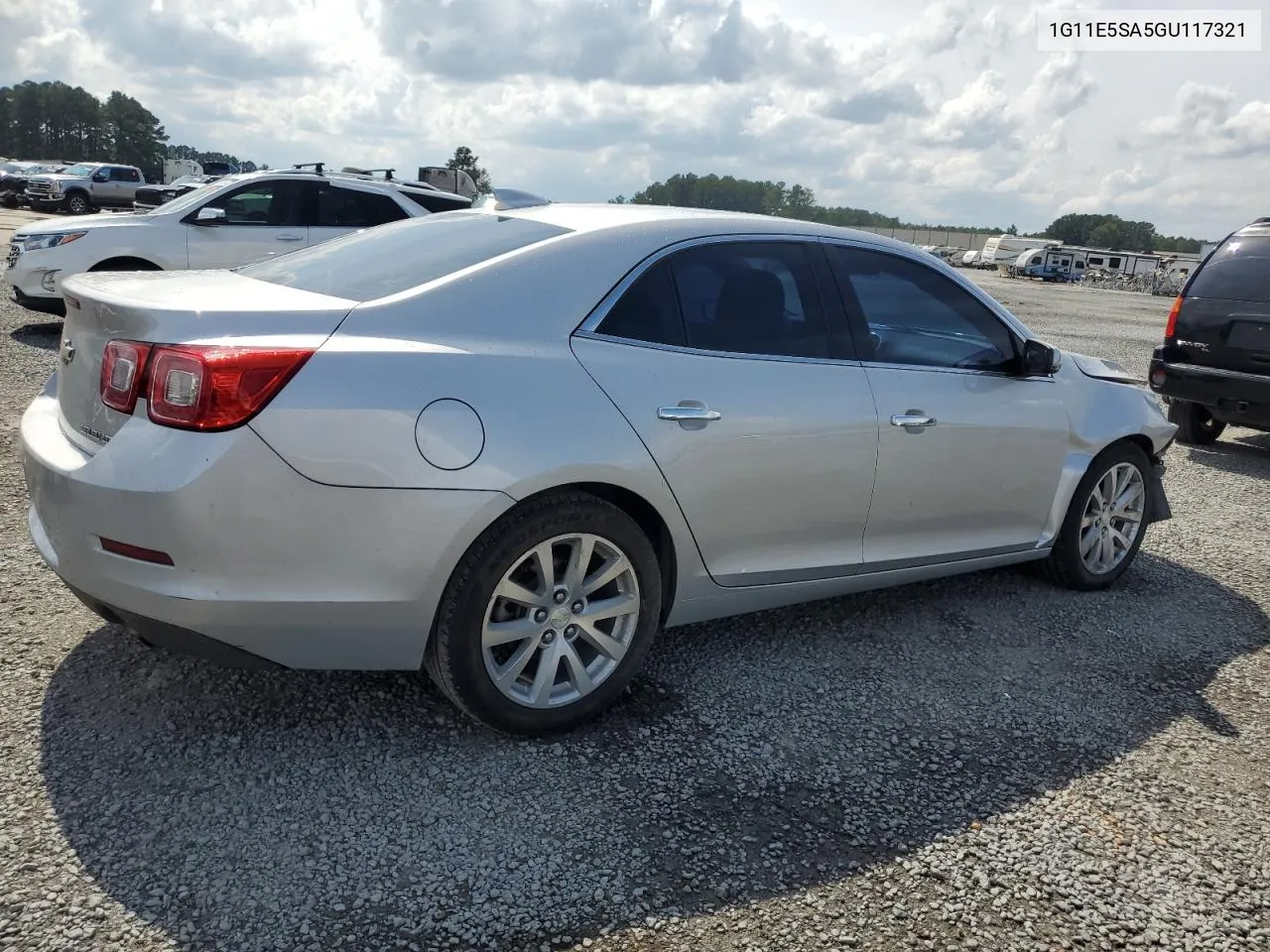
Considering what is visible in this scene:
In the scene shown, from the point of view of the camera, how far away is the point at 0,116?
394ft

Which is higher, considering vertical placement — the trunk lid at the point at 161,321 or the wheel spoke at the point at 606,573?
the trunk lid at the point at 161,321

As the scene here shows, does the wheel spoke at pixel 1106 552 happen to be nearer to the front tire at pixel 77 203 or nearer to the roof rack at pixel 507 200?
the roof rack at pixel 507 200

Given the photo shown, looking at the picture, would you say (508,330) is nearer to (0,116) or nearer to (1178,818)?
(1178,818)

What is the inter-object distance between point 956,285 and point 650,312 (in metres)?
1.68

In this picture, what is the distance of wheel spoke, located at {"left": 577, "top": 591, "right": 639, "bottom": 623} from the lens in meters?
3.22

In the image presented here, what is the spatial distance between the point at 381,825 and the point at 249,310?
1456 mm

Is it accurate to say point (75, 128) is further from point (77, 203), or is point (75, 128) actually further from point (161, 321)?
point (161, 321)

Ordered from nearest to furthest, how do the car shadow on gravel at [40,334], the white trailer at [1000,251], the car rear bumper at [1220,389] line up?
the car rear bumper at [1220,389]
the car shadow on gravel at [40,334]
the white trailer at [1000,251]

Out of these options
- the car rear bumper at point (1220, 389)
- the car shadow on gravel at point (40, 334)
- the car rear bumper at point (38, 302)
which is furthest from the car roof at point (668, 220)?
the car rear bumper at point (38, 302)

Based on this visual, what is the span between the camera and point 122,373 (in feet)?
9.29

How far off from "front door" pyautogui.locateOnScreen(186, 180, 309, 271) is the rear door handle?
25.8ft

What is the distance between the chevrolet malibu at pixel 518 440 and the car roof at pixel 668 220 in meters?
0.02

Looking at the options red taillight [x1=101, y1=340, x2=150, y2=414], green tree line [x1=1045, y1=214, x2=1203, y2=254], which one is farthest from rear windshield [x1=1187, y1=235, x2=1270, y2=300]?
green tree line [x1=1045, y1=214, x2=1203, y2=254]

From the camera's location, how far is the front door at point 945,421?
3969 mm
